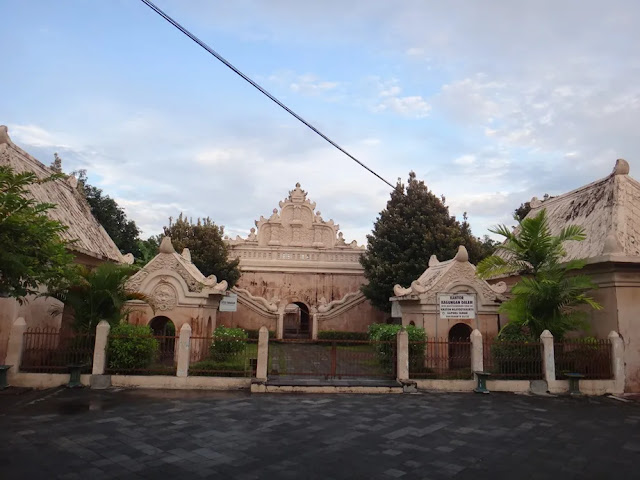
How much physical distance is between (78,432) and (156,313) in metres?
6.86

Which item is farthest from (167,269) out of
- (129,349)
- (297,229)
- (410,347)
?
(297,229)

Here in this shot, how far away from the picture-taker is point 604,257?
11.1m

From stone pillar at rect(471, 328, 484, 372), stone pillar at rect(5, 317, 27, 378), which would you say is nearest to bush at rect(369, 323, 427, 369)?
stone pillar at rect(471, 328, 484, 372)

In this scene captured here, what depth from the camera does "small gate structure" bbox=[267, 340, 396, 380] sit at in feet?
38.4

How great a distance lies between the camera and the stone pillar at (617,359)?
1102 centimetres

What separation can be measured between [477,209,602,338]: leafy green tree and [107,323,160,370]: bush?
9.04 m

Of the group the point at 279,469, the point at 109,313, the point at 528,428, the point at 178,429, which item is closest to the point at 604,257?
the point at 528,428

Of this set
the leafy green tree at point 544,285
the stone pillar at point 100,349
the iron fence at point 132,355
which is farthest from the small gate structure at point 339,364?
the stone pillar at point 100,349

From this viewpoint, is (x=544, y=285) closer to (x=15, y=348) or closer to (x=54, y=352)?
(x=54, y=352)

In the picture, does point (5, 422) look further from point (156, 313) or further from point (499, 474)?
point (499, 474)

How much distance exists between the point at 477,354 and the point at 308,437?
19.9 ft

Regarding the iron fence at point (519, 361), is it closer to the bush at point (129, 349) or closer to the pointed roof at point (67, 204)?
the bush at point (129, 349)

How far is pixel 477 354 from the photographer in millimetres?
Answer: 11352

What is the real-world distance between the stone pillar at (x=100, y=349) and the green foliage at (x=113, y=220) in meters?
20.2
